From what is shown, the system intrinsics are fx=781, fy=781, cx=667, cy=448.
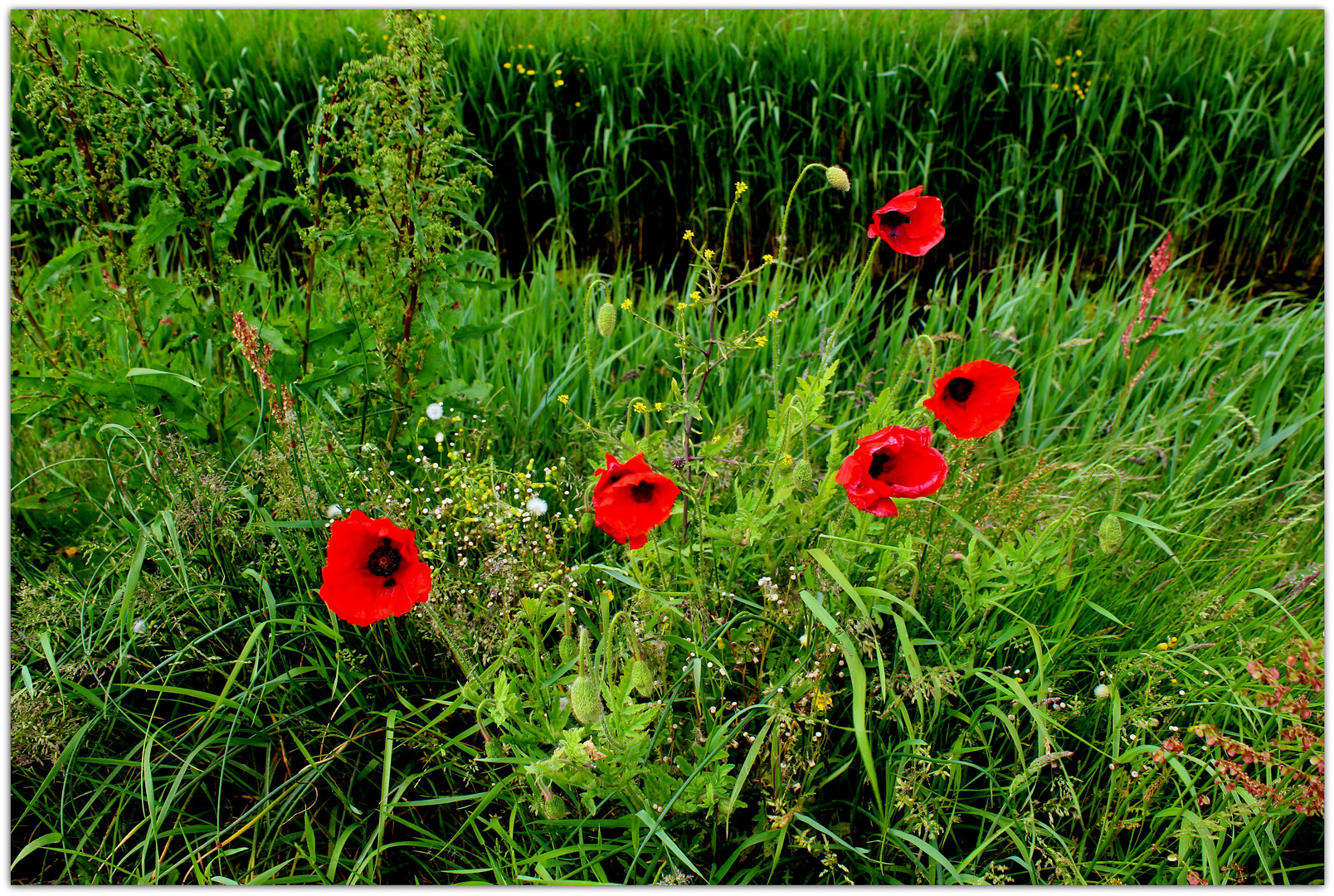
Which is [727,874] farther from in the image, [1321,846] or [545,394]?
[545,394]

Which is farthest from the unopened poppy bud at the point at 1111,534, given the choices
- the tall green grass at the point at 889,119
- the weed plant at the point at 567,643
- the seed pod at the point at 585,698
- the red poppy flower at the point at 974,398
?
the tall green grass at the point at 889,119

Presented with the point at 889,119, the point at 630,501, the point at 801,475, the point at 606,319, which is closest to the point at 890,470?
the point at 801,475

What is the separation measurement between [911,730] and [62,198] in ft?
6.39

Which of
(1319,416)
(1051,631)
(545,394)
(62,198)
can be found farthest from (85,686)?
(1319,416)

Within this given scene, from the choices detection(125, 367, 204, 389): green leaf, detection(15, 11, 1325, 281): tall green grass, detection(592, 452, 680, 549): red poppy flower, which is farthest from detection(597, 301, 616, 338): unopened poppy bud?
detection(15, 11, 1325, 281): tall green grass

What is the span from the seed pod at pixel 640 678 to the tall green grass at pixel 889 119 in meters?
2.47

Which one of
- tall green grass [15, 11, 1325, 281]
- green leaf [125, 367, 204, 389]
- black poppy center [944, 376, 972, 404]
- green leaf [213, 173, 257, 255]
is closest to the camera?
black poppy center [944, 376, 972, 404]

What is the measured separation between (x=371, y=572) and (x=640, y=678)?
0.39 meters

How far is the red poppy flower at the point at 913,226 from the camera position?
1182mm

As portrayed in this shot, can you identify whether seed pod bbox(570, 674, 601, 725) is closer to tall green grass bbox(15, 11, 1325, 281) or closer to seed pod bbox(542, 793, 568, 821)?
seed pod bbox(542, 793, 568, 821)

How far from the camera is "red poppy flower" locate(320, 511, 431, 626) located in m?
1.01

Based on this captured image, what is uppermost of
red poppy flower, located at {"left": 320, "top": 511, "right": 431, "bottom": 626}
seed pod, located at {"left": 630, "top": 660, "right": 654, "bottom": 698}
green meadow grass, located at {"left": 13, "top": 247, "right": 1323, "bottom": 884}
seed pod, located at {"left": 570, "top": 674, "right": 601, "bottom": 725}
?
red poppy flower, located at {"left": 320, "top": 511, "right": 431, "bottom": 626}

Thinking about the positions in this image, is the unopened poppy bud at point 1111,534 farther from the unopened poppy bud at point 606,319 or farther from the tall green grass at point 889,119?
the tall green grass at point 889,119

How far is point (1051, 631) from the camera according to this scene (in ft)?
4.83
